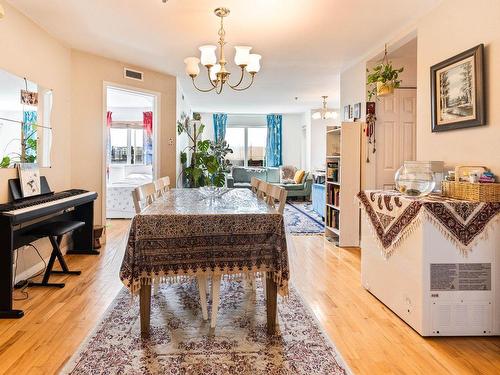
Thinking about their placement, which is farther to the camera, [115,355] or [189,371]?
[115,355]

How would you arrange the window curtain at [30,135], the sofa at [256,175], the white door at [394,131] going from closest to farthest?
the window curtain at [30,135]
the white door at [394,131]
the sofa at [256,175]

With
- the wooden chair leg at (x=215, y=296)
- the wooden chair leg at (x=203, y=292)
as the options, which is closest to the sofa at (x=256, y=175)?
the wooden chair leg at (x=203, y=292)

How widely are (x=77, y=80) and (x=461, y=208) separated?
454cm

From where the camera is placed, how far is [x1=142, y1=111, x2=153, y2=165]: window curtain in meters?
8.26

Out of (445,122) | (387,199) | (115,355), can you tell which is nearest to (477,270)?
(387,199)

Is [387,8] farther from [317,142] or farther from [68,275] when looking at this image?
[317,142]

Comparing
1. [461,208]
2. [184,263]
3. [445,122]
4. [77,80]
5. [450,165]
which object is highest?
[77,80]

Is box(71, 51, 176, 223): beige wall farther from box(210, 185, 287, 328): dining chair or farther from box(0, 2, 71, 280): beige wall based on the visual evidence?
box(210, 185, 287, 328): dining chair

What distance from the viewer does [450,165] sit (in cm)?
290

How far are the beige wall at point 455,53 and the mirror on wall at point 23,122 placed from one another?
12.2 ft

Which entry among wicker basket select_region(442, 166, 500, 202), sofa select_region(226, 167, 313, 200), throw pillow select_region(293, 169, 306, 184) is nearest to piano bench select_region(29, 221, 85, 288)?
wicker basket select_region(442, 166, 500, 202)

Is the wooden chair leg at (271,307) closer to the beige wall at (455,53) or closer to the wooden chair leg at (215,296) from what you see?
the wooden chair leg at (215,296)

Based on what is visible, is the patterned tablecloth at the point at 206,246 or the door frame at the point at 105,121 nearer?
the patterned tablecloth at the point at 206,246

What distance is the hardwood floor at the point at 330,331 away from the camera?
1946mm
